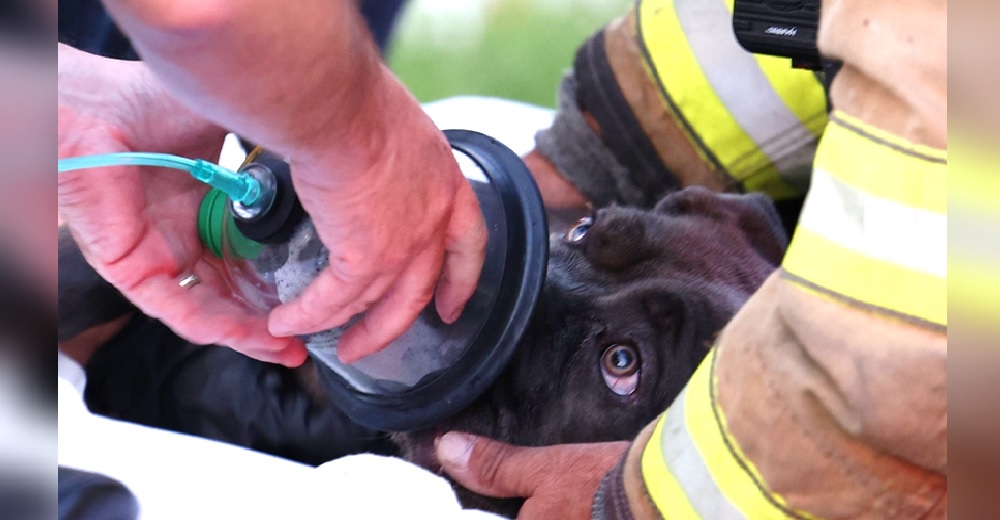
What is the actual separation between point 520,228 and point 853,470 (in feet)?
0.94

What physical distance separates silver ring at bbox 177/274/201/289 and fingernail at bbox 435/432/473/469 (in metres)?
0.21

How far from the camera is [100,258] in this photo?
1.74 ft

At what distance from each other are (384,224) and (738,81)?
1.62 feet

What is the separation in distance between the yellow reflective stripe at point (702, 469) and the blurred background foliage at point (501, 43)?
100 cm

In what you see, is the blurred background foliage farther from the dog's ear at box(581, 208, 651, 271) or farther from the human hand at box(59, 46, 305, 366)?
the human hand at box(59, 46, 305, 366)

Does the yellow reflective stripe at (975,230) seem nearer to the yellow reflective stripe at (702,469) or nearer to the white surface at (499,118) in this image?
the yellow reflective stripe at (702,469)

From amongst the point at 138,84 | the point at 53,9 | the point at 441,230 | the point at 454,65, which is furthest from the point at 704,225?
the point at 454,65

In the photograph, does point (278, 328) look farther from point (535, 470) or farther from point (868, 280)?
point (868, 280)

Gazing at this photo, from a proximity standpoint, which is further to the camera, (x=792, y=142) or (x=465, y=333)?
(x=792, y=142)

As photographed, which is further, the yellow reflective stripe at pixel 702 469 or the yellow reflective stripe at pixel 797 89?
the yellow reflective stripe at pixel 797 89

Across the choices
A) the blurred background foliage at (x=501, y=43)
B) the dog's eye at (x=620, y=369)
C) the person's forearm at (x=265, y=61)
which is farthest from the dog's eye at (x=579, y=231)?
the blurred background foliage at (x=501, y=43)

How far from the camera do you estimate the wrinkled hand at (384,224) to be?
46 cm

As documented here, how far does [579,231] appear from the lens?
736mm

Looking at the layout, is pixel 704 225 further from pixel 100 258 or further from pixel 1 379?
pixel 1 379
